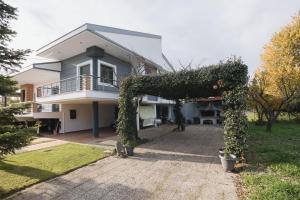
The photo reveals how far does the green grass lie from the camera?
19.5 ft

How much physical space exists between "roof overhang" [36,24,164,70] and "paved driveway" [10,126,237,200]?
8.01 metres

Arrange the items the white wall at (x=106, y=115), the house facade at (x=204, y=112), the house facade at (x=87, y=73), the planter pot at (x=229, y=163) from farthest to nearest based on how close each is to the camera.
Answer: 1. the house facade at (x=204, y=112)
2. the white wall at (x=106, y=115)
3. the house facade at (x=87, y=73)
4. the planter pot at (x=229, y=163)

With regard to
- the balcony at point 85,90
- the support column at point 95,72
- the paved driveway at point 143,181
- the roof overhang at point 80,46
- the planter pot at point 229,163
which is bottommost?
the paved driveway at point 143,181

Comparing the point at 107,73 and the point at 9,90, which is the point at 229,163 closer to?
the point at 9,90

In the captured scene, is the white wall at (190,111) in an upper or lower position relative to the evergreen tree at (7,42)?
lower

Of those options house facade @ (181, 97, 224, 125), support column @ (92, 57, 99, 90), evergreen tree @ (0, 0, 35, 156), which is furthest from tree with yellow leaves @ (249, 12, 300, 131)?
evergreen tree @ (0, 0, 35, 156)

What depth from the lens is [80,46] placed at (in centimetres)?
1481

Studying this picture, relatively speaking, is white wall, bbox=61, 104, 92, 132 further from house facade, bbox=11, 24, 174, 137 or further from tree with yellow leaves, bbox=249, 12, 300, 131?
tree with yellow leaves, bbox=249, 12, 300, 131

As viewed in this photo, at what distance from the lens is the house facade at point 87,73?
1357 cm

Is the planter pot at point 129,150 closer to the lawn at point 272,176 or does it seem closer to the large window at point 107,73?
the lawn at point 272,176

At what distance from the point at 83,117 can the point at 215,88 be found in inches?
566

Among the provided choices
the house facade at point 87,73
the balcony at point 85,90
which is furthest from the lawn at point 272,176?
the balcony at point 85,90

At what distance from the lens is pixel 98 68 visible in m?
14.5

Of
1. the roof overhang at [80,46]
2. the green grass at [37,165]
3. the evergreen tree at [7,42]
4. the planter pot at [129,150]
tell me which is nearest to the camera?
the evergreen tree at [7,42]
